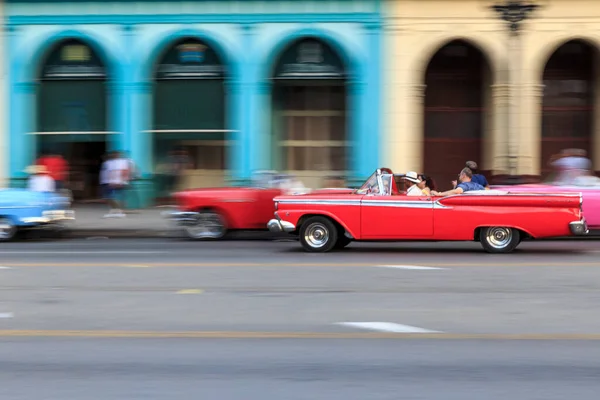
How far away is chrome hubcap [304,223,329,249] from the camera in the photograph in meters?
14.0

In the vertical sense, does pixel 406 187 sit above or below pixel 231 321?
above

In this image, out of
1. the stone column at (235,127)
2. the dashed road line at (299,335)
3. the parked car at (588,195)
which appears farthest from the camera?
the stone column at (235,127)

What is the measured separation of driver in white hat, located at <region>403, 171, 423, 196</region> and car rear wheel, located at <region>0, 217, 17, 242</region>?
7.70m

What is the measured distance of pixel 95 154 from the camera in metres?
23.9

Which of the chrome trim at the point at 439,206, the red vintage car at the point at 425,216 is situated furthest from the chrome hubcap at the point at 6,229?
the chrome trim at the point at 439,206

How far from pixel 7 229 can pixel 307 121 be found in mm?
9628

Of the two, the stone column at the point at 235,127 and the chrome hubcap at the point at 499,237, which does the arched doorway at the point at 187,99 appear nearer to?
A: the stone column at the point at 235,127

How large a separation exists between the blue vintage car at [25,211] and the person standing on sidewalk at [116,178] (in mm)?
3797

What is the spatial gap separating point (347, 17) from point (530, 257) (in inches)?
446

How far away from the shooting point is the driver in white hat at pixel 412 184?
13.8 metres

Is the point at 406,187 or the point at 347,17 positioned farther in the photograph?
the point at 347,17

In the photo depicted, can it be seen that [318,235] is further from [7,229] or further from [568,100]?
[568,100]

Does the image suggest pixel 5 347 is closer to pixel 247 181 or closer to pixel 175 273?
pixel 175 273

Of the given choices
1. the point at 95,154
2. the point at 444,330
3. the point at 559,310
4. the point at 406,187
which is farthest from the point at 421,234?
the point at 95,154
